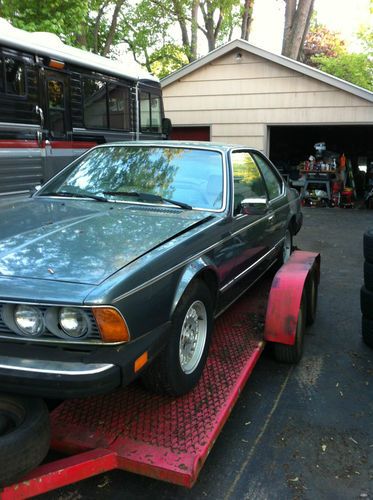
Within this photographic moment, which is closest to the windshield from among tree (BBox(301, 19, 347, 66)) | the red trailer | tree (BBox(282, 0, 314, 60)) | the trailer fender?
the trailer fender

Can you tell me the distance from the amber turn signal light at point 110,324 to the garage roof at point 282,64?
36.9ft

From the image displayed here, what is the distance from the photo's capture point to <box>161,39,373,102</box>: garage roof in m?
11.8

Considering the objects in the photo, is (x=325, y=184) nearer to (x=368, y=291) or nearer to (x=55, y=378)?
(x=368, y=291)

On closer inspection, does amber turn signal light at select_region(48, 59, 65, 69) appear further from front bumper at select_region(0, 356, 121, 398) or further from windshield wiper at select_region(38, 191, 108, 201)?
front bumper at select_region(0, 356, 121, 398)

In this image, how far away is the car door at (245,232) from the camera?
11.7 feet

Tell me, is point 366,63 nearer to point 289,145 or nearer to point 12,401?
point 289,145

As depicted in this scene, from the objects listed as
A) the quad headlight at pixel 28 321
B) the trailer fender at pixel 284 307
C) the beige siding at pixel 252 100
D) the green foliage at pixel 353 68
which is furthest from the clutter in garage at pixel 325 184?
the green foliage at pixel 353 68

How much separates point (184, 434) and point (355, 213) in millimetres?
10840

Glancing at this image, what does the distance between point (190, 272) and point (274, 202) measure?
7.81 feet

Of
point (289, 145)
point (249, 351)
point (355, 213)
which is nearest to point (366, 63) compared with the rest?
point (289, 145)

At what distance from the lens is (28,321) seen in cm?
219

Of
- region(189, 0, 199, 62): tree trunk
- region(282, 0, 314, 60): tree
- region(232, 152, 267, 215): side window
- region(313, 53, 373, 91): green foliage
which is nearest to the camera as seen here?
region(232, 152, 267, 215): side window

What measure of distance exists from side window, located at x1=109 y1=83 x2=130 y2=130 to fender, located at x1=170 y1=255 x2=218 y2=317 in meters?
6.90

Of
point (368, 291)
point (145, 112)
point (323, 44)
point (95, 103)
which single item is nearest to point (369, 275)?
point (368, 291)
